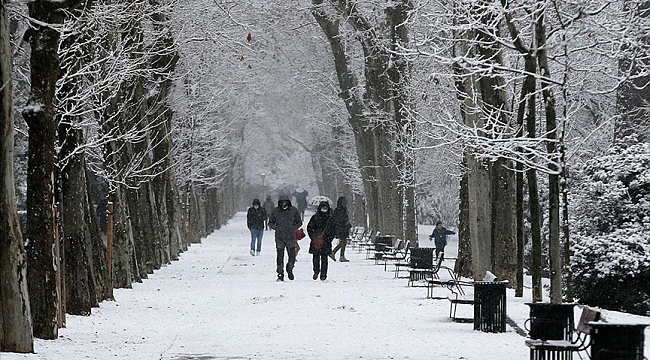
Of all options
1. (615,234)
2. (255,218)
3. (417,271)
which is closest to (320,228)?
(417,271)

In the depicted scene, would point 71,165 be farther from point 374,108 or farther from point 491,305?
point 374,108

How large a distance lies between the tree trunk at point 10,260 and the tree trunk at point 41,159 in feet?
4.12

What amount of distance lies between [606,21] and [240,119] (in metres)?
55.1

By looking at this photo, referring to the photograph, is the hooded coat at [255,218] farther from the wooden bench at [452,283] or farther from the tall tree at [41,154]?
the tall tree at [41,154]

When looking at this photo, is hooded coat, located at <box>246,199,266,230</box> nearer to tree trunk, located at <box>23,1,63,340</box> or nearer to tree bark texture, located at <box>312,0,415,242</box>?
tree bark texture, located at <box>312,0,415,242</box>

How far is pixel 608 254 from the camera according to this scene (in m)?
24.4

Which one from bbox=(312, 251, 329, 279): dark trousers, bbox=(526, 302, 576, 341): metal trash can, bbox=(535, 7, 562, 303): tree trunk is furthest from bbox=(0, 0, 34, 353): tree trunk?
bbox=(312, 251, 329, 279): dark trousers

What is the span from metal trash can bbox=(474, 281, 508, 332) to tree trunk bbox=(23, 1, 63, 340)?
5553 millimetres

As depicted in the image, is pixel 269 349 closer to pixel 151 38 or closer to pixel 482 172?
pixel 482 172

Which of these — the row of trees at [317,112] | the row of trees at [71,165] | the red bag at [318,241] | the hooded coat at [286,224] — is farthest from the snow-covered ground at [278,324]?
the hooded coat at [286,224]

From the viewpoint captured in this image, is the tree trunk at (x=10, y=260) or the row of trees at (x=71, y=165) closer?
the tree trunk at (x=10, y=260)

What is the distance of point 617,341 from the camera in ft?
32.3

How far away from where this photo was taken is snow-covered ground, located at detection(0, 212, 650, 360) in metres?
13.9

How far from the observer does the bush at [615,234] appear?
2412 cm
